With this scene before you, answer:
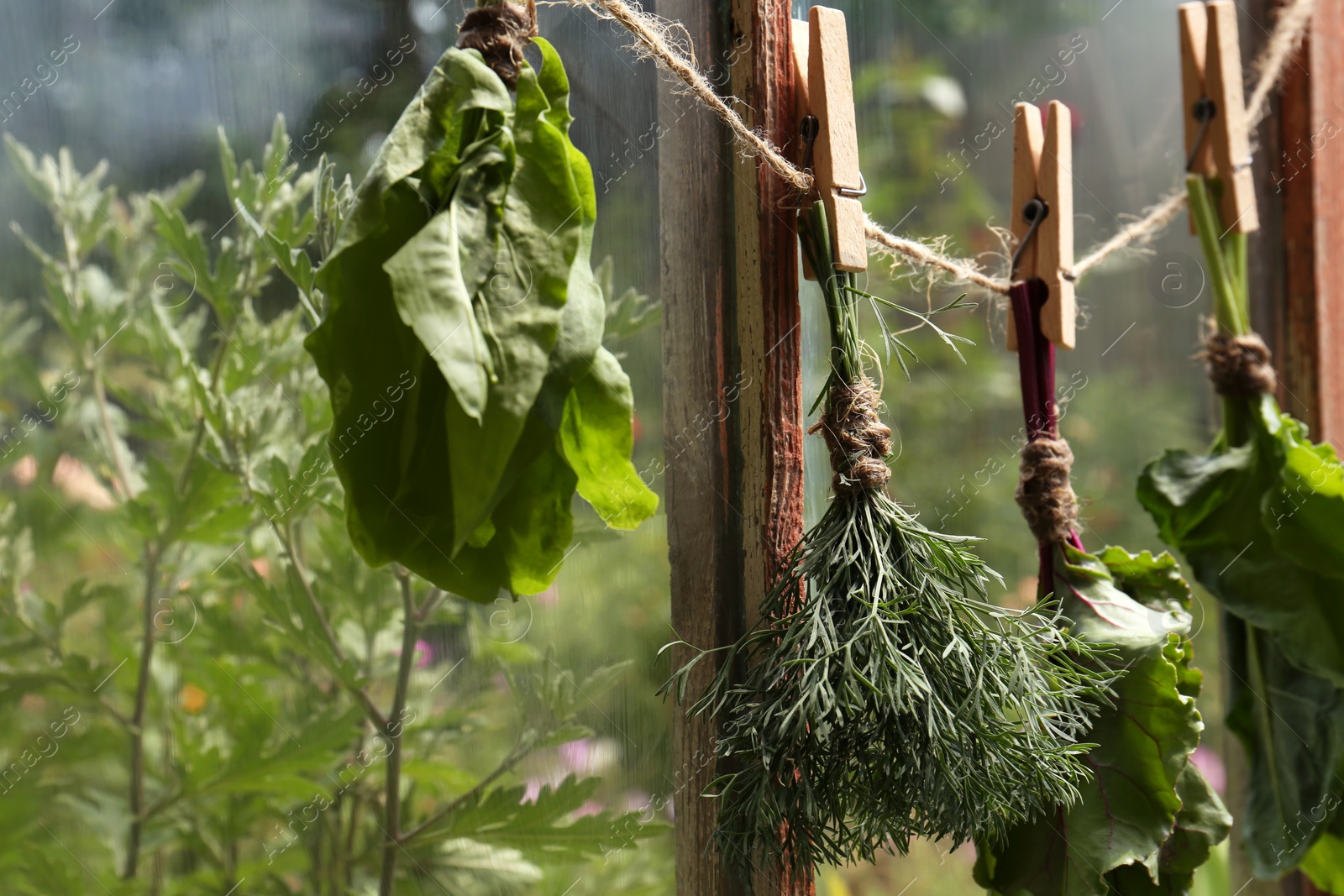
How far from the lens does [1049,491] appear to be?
671mm

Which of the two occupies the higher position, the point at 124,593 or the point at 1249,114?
the point at 1249,114

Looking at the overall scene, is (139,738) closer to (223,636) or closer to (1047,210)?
(223,636)

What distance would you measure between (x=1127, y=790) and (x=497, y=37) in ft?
1.98

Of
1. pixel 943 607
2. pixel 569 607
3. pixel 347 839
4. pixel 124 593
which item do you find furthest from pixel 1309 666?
pixel 124 593

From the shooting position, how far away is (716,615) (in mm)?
593

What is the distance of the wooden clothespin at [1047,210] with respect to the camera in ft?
2.24

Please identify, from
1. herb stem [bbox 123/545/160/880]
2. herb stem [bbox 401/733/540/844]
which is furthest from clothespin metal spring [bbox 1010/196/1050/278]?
herb stem [bbox 123/545/160/880]

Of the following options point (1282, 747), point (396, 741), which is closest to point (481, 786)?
point (396, 741)

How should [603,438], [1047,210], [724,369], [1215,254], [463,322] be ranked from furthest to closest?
[1215,254]
[1047,210]
[724,369]
[603,438]
[463,322]

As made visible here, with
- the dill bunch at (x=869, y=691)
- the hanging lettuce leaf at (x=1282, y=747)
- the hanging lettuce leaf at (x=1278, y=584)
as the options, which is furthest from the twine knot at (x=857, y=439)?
the hanging lettuce leaf at (x=1282, y=747)

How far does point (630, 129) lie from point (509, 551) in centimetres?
28

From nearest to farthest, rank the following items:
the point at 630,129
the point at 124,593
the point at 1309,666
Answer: the point at 124,593
the point at 630,129
the point at 1309,666

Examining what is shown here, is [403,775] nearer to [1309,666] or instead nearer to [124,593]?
[124,593]

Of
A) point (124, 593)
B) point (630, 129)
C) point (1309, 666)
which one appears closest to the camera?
point (124, 593)
